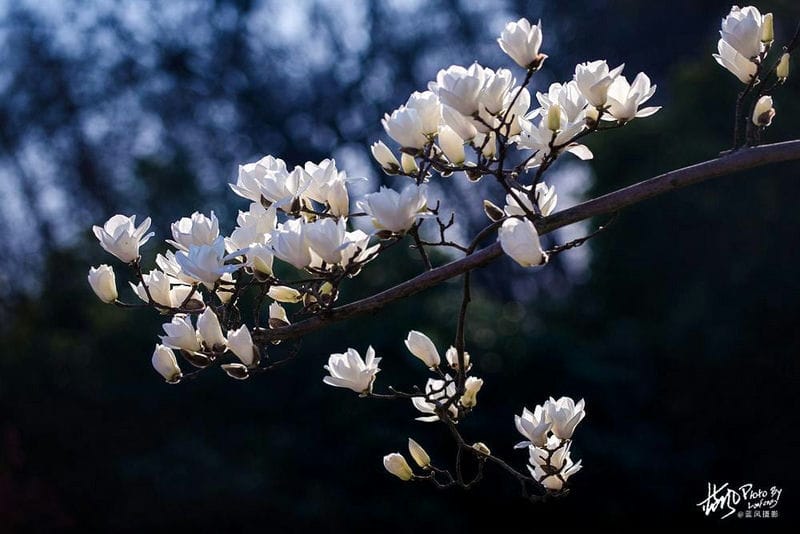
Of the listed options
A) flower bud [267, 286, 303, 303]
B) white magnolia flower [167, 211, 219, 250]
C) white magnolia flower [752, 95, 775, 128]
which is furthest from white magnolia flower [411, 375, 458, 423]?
white magnolia flower [752, 95, 775, 128]

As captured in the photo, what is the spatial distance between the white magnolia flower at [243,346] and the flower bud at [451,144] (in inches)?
10.5

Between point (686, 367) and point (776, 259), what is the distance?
2.49 feet

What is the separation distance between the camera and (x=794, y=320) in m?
5.66

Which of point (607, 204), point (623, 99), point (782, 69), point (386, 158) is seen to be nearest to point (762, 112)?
point (782, 69)

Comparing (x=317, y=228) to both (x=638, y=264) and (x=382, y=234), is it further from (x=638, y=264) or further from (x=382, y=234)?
(x=638, y=264)

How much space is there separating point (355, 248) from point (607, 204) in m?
0.23

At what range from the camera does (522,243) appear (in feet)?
2.90

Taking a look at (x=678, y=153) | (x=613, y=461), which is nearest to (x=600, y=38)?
(x=678, y=153)

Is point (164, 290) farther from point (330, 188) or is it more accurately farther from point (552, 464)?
point (552, 464)

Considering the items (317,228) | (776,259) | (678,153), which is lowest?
(317,228)

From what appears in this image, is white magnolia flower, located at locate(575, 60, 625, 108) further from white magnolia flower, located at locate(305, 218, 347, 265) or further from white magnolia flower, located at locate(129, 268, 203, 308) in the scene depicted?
white magnolia flower, located at locate(129, 268, 203, 308)

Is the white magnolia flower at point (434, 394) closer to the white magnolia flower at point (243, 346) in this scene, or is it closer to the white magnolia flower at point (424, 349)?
the white magnolia flower at point (424, 349)

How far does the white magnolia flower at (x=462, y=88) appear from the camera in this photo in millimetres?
973

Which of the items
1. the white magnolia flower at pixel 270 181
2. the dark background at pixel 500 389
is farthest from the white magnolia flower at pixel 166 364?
the dark background at pixel 500 389
